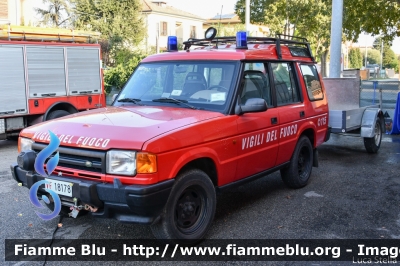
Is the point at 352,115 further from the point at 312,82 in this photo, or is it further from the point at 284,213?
the point at 284,213

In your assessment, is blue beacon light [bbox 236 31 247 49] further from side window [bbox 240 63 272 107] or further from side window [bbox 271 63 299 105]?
side window [bbox 271 63 299 105]

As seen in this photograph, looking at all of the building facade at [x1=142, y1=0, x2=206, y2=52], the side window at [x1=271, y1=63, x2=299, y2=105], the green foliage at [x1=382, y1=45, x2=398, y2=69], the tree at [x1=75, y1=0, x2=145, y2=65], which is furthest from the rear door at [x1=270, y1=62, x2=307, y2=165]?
the green foliage at [x1=382, y1=45, x2=398, y2=69]

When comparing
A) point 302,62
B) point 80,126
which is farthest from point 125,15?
point 80,126

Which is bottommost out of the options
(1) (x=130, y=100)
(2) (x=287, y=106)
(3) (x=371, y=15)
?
(2) (x=287, y=106)

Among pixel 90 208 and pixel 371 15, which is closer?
pixel 90 208

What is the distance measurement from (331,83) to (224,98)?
5.62 meters

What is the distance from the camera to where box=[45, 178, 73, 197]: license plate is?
402 centimetres

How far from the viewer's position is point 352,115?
8570 millimetres

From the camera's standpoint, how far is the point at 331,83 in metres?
9.88

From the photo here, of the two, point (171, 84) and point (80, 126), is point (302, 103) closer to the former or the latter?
point (171, 84)

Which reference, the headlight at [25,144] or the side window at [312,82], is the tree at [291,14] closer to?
the side window at [312,82]

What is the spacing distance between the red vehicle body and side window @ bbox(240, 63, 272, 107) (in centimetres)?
1

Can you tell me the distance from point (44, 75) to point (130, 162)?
27.3ft

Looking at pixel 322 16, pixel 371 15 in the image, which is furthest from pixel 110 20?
pixel 371 15
